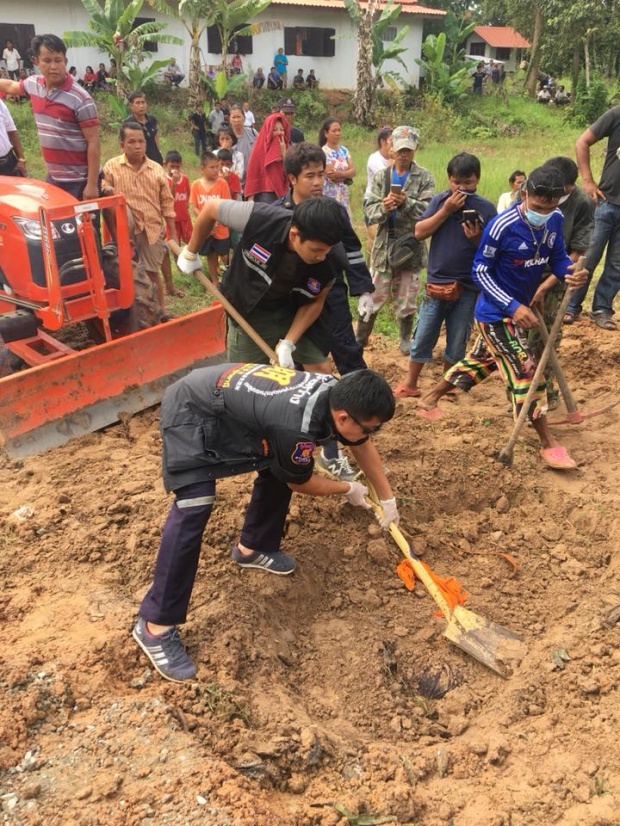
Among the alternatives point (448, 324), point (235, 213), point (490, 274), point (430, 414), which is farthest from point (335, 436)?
point (448, 324)

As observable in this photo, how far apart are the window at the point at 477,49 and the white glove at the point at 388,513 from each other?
37934mm

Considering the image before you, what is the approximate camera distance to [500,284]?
440cm

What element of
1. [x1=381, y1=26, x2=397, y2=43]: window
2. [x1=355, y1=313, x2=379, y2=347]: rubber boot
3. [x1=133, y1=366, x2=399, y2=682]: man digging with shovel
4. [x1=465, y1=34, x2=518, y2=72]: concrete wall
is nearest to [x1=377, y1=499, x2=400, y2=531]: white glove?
[x1=133, y1=366, x2=399, y2=682]: man digging with shovel

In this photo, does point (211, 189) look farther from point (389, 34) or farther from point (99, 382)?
point (389, 34)

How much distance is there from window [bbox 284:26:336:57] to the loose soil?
71.8ft

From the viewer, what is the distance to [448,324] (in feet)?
17.8

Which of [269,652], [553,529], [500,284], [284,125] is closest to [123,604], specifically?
[269,652]

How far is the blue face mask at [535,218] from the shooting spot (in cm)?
409

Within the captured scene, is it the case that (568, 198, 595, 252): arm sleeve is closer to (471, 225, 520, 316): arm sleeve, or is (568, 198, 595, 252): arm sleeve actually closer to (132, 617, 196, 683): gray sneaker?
(471, 225, 520, 316): arm sleeve

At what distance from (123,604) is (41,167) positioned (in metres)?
13.6

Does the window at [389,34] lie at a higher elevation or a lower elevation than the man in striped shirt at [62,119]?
higher

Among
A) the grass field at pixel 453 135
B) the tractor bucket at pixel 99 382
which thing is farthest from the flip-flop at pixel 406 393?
the grass field at pixel 453 135

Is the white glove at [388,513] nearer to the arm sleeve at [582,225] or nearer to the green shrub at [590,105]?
the arm sleeve at [582,225]

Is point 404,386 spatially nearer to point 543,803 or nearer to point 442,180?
point 543,803
